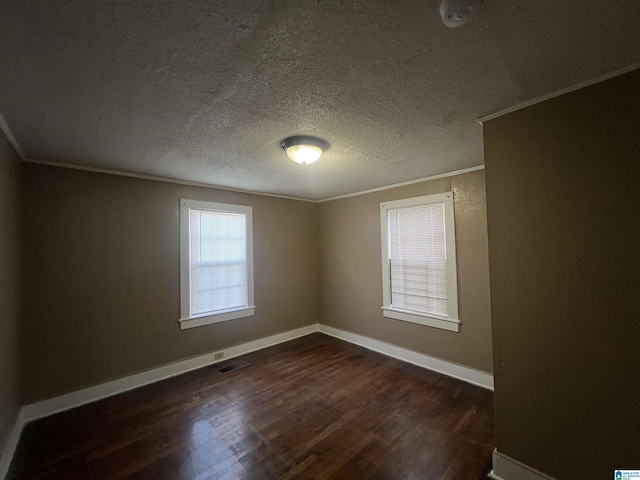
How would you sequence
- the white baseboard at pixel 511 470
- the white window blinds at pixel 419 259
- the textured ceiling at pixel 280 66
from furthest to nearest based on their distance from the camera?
the white window blinds at pixel 419 259 < the white baseboard at pixel 511 470 < the textured ceiling at pixel 280 66

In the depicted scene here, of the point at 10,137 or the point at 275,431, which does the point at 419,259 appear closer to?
the point at 275,431

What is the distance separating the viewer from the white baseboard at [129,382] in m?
2.38

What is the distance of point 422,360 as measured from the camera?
3.32 meters

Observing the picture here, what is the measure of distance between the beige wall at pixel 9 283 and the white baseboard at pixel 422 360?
3.71m

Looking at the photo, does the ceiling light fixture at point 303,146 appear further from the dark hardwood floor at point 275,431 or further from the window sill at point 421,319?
the window sill at point 421,319

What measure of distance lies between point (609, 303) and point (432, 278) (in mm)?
1964

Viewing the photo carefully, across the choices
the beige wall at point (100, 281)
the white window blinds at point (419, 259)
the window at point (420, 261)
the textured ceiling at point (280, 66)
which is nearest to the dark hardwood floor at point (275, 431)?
the beige wall at point (100, 281)

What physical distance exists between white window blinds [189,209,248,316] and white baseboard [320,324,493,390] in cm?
189

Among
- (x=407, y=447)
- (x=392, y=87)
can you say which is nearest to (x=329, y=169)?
(x=392, y=87)

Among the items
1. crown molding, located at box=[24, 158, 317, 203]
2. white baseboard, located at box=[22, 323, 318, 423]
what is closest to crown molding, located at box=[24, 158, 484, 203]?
crown molding, located at box=[24, 158, 317, 203]

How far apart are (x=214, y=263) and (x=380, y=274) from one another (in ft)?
8.09

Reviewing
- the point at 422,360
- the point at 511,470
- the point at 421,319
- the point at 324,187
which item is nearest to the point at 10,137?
the point at 324,187

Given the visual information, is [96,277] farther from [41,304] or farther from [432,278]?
[432,278]

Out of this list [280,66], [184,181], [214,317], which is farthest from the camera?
[214,317]
